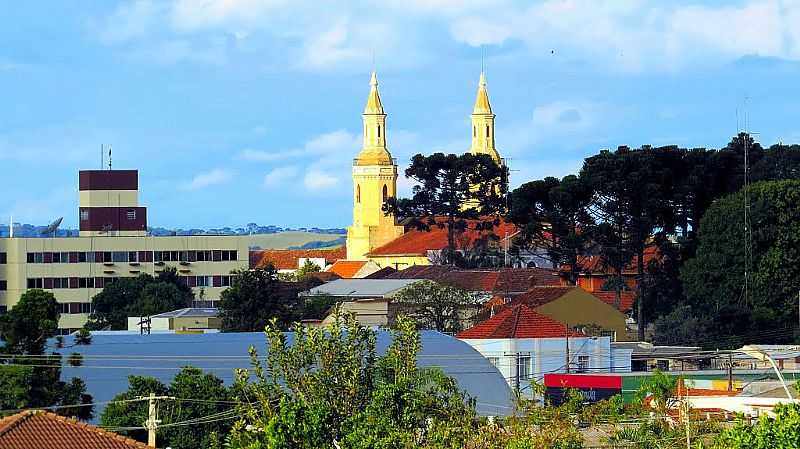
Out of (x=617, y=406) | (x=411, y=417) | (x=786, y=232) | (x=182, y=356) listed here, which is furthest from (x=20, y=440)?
(x=786, y=232)

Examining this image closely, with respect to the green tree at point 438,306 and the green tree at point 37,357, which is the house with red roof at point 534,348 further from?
the green tree at point 37,357

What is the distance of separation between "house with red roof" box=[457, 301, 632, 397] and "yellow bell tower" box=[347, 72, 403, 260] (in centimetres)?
9809

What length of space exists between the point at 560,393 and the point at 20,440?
108 feet

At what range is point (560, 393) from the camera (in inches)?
2458

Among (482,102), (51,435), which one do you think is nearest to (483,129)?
(482,102)

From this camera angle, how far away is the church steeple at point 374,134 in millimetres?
167500

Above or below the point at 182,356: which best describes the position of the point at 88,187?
above

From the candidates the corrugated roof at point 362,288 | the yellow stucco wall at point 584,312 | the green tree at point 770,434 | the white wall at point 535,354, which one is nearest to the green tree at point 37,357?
the white wall at point 535,354

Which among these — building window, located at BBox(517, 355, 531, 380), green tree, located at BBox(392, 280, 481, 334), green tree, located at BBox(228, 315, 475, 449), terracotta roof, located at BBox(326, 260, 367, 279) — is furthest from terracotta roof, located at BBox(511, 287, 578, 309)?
terracotta roof, located at BBox(326, 260, 367, 279)

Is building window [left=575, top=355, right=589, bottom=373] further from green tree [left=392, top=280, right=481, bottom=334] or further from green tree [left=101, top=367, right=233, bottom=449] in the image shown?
green tree [left=101, top=367, right=233, bottom=449]

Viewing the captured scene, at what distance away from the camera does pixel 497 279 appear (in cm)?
11338

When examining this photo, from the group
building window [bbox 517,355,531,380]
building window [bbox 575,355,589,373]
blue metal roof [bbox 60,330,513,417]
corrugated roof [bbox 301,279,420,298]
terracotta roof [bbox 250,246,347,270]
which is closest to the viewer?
blue metal roof [bbox 60,330,513,417]

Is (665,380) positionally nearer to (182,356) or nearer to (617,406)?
(617,406)

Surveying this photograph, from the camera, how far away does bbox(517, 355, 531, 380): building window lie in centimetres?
6819
